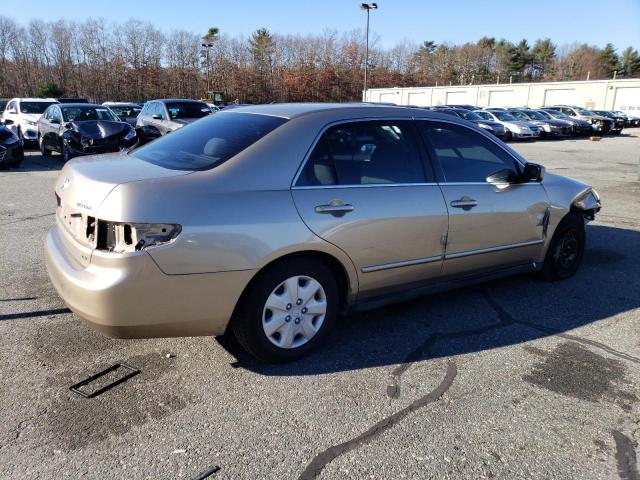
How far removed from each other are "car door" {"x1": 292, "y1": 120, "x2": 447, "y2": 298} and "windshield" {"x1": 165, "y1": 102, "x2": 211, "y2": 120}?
12002 mm

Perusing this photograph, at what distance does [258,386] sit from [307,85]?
82.1m

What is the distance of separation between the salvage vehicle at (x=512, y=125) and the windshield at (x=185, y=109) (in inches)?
694

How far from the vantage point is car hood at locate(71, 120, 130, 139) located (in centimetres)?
1376

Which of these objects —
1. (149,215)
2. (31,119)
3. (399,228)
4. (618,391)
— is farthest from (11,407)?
(31,119)

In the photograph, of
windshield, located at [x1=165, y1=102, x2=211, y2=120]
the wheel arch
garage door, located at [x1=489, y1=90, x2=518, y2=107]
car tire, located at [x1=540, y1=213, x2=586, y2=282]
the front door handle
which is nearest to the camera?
the wheel arch

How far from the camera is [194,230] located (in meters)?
2.85

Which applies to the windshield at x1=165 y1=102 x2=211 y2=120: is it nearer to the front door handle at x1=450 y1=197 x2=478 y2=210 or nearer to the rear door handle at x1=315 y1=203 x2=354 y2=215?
the front door handle at x1=450 y1=197 x2=478 y2=210

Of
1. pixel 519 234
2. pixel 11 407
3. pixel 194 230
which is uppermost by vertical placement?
pixel 194 230

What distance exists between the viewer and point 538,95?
58.8 metres

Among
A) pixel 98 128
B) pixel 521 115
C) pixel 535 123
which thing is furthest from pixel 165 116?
pixel 521 115

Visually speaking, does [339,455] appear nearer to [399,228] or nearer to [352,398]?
[352,398]

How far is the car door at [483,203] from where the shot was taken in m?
4.03

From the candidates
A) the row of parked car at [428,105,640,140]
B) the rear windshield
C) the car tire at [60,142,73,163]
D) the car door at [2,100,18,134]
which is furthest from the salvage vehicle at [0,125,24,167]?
the row of parked car at [428,105,640,140]

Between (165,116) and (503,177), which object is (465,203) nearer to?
(503,177)
